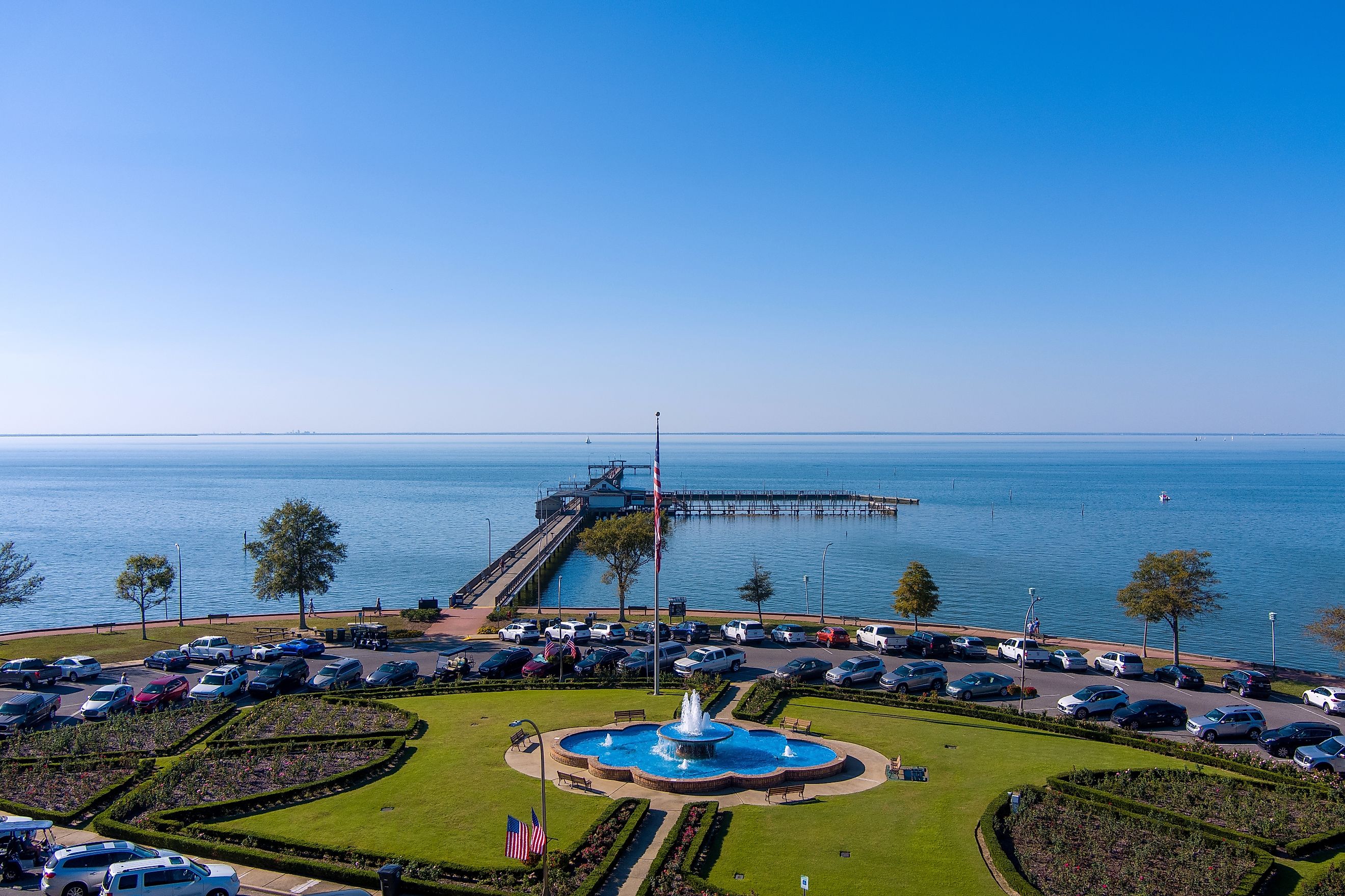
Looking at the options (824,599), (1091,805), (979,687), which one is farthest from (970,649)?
(824,599)

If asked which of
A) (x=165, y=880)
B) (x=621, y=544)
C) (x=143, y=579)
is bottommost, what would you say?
(x=165, y=880)

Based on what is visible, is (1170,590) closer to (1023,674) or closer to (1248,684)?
(1248,684)

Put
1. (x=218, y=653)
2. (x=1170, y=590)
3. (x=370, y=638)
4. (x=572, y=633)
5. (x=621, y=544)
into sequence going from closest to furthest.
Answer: (x=218, y=653), (x=1170, y=590), (x=370, y=638), (x=572, y=633), (x=621, y=544)

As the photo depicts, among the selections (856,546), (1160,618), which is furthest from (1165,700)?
(856,546)

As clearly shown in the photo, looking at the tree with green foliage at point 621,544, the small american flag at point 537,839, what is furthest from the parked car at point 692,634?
the small american flag at point 537,839

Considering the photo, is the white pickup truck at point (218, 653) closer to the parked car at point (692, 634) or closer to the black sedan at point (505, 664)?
the black sedan at point (505, 664)

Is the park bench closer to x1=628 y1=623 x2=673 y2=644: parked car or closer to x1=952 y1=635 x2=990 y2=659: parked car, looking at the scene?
x1=628 y1=623 x2=673 y2=644: parked car
